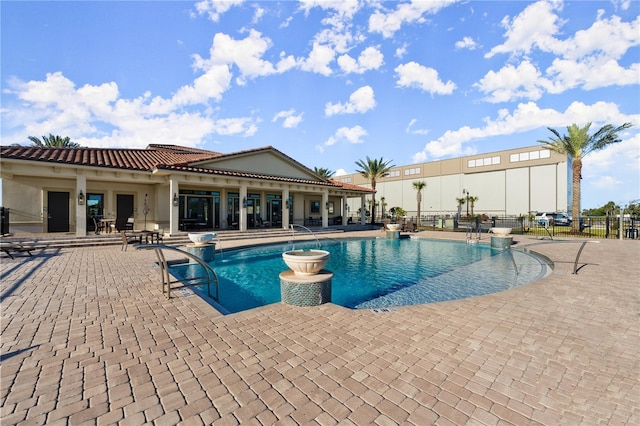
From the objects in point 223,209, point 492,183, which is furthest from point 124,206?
point 492,183

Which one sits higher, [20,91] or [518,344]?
[20,91]

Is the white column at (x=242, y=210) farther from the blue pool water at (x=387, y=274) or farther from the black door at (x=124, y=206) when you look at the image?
the black door at (x=124, y=206)

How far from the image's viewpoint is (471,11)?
12.8 meters

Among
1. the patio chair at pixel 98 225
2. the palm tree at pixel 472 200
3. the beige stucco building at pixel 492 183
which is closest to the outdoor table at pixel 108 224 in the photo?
the patio chair at pixel 98 225

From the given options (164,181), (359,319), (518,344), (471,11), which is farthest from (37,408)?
A: (471,11)

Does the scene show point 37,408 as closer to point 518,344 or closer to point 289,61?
point 518,344

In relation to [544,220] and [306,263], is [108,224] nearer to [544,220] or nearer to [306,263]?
[306,263]

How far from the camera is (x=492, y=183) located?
47750 mm

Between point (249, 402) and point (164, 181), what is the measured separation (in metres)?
17.5

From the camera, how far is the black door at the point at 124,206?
17.9 m

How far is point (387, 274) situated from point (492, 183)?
47.4 m

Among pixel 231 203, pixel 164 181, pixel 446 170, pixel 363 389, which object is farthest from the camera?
pixel 446 170

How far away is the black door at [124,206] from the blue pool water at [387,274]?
9.56 meters

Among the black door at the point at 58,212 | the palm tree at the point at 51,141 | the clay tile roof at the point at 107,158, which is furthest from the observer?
the palm tree at the point at 51,141
